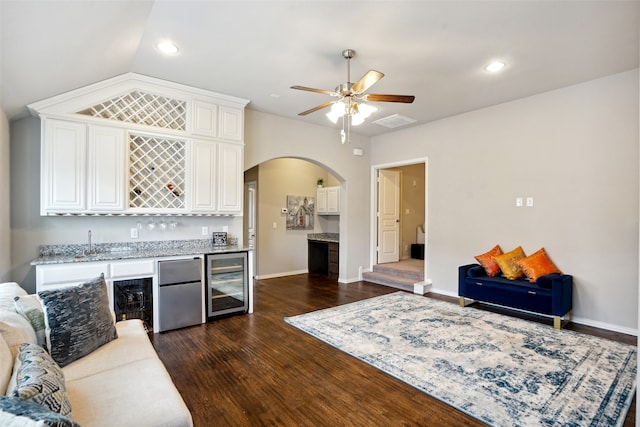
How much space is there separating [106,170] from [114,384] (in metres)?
2.68

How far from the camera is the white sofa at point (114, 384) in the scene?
1394mm

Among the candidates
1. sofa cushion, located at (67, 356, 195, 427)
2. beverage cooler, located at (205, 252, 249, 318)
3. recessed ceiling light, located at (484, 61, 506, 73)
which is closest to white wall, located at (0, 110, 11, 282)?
beverage cooler, located at (205, 252, 249, 318)

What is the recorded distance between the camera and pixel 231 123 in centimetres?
441

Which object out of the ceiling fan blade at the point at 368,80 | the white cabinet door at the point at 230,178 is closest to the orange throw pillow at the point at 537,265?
the ceiling fan blade at the point at 368,80

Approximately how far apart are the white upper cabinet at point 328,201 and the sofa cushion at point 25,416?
631cm

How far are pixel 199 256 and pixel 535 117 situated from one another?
480 cm

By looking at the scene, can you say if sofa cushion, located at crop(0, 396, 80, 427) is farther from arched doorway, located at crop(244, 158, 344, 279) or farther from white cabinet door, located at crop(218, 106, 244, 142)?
arched doorway, located at crop(244, 158, 344, 279)

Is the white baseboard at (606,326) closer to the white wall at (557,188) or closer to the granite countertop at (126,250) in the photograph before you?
the white wall at (557,188)

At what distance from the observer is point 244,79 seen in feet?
12.5

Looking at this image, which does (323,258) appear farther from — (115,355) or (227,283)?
(115,355)

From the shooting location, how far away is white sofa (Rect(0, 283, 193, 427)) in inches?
54.9

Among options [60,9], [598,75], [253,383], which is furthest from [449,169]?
[60,9]

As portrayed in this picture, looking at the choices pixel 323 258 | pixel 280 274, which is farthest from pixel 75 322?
pixel 323 258

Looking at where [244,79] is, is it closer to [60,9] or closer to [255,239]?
[60,9]
